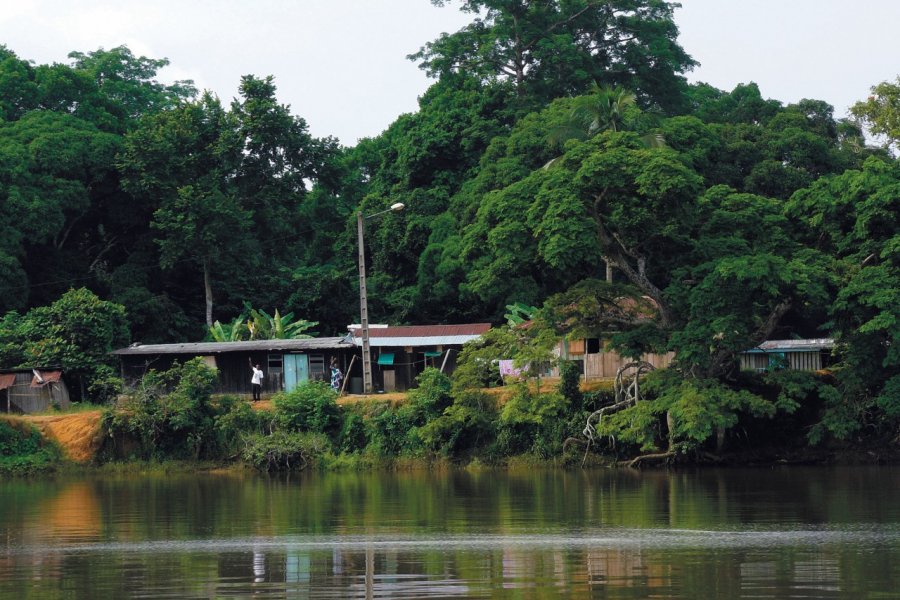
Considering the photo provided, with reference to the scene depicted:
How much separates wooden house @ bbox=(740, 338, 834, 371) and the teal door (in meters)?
14.0

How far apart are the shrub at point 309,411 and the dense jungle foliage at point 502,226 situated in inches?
13.3

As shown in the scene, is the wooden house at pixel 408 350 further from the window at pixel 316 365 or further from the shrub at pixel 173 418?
the shrub at pixel 173 418

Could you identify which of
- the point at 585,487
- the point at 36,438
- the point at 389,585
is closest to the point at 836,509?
the point at 585,487

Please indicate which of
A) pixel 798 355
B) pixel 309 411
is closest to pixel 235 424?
pixel 309 411

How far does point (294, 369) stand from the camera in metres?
41.1

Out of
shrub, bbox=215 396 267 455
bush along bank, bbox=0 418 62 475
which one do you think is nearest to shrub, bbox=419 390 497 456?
shrub, bbox=215 396 267 455

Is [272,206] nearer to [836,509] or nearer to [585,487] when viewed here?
[585,487]

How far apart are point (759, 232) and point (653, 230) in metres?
3.14

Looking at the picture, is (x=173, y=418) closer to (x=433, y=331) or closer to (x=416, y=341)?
(x=416, y=341)

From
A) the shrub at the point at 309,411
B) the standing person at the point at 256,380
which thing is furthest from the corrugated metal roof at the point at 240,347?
the shrub at the point at 309,411

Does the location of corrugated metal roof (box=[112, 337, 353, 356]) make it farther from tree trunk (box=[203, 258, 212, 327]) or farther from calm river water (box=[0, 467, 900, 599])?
calm river water (box=[0, 467, 900, 599])

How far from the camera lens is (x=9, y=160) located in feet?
146

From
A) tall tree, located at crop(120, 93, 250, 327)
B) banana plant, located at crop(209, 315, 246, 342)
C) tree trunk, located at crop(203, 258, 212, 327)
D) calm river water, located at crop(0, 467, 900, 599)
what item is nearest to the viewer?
calm river water, located at crop(0, 467, 900, 599)

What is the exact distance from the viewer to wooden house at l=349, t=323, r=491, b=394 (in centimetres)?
4072
